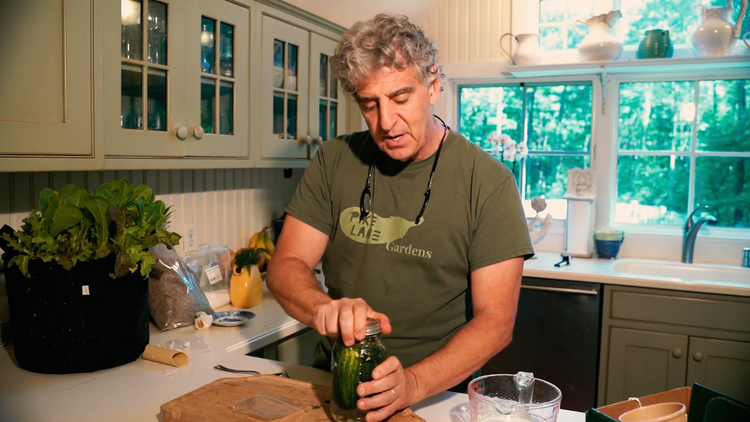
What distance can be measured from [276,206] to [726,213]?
7.20 feet

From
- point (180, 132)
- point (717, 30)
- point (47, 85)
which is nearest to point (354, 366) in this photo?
point (47, 85)

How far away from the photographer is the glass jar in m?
1.08

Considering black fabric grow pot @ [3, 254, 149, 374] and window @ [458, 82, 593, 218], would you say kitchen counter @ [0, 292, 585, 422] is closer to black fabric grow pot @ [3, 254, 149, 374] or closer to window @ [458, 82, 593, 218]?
black fabric grow pot @ [3, 254, 149, 374]

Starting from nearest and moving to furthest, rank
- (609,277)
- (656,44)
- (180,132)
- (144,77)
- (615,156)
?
(144,77) → (180,132) → (609,277) → (656,44) → (615,156)

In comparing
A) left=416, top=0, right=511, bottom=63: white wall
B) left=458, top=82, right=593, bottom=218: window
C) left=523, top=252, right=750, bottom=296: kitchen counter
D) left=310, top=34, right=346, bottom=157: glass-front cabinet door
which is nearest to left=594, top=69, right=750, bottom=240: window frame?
left=458, top=82, right=593, bottom=218: window

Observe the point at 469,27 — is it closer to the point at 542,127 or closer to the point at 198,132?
the point at 542,127

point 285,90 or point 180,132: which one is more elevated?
point 285,90

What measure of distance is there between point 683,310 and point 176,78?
7.03 feet

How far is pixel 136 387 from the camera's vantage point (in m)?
1.48

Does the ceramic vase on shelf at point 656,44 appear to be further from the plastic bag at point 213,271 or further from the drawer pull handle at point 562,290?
the plastic bag at point 213,271

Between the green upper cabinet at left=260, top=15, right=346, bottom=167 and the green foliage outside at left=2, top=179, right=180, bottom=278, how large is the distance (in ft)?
2.78

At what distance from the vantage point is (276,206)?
3.02 m

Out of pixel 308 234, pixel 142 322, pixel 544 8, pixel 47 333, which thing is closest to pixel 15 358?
pixel 47 333

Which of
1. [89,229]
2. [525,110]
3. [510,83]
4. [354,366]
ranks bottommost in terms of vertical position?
[354,366]
